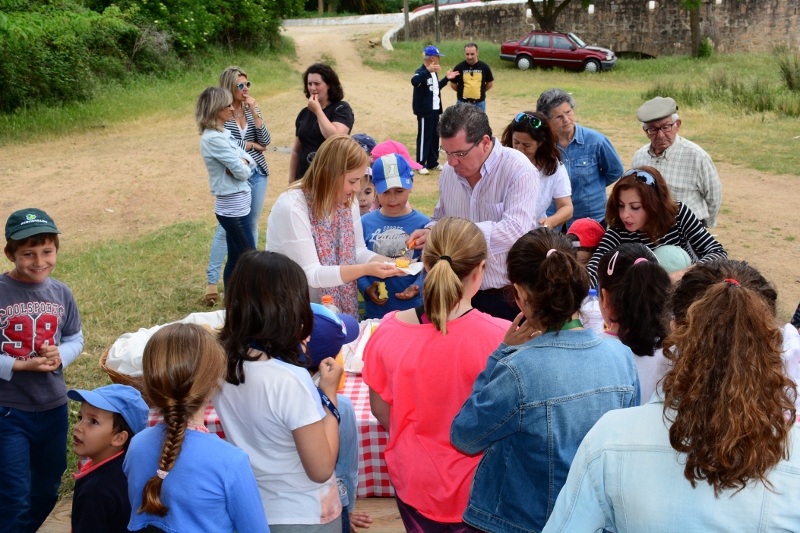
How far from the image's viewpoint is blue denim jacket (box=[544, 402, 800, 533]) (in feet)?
4.75

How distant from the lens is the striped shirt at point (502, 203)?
367 centimetres

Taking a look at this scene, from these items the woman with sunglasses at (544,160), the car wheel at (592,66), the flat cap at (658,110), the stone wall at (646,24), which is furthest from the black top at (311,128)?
the stone wall at (646,24)

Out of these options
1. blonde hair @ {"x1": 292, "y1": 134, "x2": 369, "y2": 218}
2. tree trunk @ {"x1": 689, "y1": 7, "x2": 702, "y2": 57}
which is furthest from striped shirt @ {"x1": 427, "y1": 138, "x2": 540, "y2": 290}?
tree trunk @ {"x1": 689, "y1": 7, "x2": 702, "y2": 57}

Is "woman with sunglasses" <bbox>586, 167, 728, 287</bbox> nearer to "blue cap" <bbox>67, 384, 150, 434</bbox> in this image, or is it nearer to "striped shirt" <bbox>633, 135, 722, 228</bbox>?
"striped shirt" <bbox>633, 135, 722, 228</bbox>

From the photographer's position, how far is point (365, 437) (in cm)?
303

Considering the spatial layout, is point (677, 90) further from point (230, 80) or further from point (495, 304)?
point (495, 304)

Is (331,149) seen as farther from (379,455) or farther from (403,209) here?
(379,455)

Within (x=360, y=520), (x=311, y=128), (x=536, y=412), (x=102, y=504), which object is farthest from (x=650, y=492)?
(x=311, y=128)

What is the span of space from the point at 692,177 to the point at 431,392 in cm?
310

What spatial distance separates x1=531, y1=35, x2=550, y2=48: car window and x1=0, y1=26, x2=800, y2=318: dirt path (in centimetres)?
984

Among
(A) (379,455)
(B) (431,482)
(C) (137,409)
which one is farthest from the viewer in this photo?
(A) (379,455)

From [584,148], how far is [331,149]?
7.63 ft

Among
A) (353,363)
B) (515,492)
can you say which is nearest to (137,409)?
(353,363)

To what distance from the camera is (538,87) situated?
20.6 metres
